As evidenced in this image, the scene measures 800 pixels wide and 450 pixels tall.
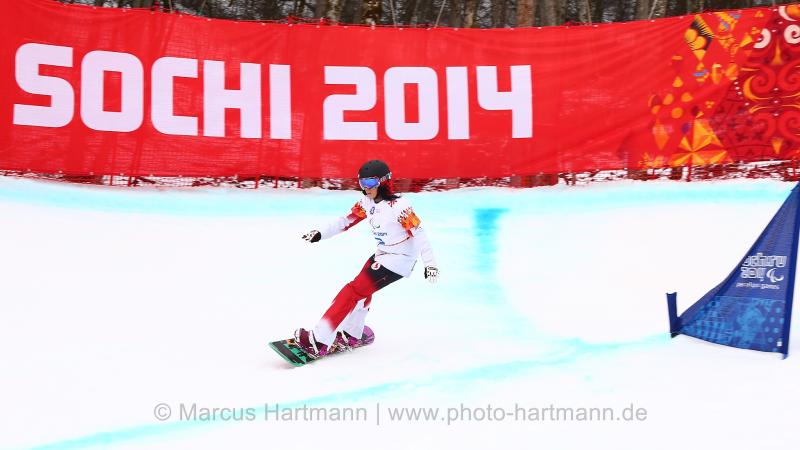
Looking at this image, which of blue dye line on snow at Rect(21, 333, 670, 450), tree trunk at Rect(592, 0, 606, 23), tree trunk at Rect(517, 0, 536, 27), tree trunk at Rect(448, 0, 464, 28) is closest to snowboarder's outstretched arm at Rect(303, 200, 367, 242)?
blue dye line on snow at Rect(21, 333, 670, 450)

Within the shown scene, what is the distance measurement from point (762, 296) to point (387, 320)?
3.01 metres

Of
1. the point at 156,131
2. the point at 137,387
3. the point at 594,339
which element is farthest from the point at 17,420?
the point at 156,131

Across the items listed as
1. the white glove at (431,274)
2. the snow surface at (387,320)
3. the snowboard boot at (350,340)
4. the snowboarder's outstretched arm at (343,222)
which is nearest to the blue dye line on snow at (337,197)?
the snow surface at (387,320)

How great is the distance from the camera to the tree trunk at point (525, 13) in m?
14.1

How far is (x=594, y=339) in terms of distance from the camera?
6.28 meters

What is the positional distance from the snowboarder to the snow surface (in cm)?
23

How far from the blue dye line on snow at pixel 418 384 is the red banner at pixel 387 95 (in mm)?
5737

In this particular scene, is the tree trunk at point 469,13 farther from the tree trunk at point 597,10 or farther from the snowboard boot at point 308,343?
the snowboard boot at point 308,343

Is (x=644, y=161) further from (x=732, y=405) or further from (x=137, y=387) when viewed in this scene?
(x=137, y=387)

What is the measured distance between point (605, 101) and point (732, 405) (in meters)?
7.48

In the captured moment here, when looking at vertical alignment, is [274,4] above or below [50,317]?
above

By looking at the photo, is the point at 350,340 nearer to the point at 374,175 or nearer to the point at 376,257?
the point at 376,257

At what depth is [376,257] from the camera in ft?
20.2

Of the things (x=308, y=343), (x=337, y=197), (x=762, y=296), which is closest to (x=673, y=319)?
(x=762, y=296)
